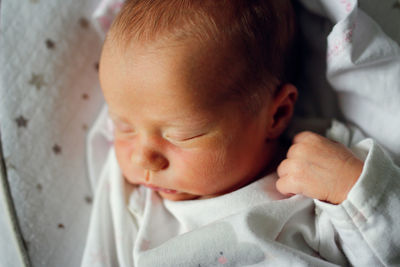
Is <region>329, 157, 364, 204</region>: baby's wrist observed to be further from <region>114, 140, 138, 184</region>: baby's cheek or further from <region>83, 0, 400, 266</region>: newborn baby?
<region>114, 140, 138, 184</region>: baby's cheek

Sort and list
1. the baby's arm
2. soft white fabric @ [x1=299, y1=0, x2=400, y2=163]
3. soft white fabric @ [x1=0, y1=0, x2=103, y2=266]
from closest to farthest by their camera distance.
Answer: the baby's arm, soft white fabric @ [x1=299, y1=0, x2=400, y2=163], soft white fabric @ [x1=0, y1=0, x2=103, y2=266]

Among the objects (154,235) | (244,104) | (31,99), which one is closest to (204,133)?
(244,104)

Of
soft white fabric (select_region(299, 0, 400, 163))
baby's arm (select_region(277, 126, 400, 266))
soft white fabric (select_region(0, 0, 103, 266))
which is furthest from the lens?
soft white fabric (select_region(0, 0, 103, 266))

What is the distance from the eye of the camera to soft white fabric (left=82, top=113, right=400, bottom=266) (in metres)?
0.84

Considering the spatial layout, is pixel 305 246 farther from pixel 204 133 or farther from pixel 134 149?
pixel 134 149

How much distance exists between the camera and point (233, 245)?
917mm

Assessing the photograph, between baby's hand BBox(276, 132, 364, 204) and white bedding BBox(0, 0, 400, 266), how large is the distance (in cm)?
21

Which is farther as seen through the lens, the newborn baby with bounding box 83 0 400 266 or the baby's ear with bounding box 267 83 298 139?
the baby's ear with bounding box 267 83 298 139

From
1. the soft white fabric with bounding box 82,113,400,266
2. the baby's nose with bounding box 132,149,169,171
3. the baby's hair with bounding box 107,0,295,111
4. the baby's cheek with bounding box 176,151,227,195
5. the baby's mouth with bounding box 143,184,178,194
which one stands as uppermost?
the baby's hair with bounding box 107,0,295,111

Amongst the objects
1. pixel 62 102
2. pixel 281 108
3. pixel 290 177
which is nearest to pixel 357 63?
pixel 281 108

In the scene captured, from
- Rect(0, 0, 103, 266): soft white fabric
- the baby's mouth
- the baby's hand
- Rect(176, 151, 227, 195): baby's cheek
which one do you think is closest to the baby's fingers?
the baby's hand

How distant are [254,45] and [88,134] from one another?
1.99 ft

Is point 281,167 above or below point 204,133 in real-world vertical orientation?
below

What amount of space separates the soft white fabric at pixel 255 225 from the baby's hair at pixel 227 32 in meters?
0.26
